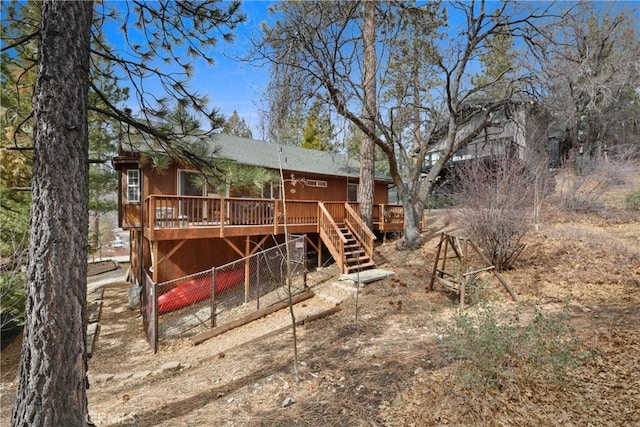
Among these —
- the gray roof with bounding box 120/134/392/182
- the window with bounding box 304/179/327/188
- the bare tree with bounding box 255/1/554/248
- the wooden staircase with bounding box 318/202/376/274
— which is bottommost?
the wooden staircase with bounding box 318/202/376/274

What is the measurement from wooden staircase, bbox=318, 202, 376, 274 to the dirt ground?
3.23 ft

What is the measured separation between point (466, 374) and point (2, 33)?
22.0 ft

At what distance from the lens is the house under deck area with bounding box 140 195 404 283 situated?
8.14m

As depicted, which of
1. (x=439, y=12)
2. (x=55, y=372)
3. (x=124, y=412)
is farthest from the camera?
(x=439, y=12)

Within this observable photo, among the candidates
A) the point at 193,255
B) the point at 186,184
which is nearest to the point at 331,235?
the point at 193,255

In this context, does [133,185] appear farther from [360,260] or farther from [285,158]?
[360,260]

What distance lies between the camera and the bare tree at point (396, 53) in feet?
26.0

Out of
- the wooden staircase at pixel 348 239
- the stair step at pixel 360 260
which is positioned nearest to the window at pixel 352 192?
the wooden staircase at pixel 348 239

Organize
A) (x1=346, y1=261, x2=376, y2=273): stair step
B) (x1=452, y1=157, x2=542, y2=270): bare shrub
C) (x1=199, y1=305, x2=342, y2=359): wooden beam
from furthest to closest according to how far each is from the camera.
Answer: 1. (x1=346, y1=261, x2=376, y2=273): stair step
2. (x1=452, y1=157, x2=542, y2=270): bare shrub
3. (x1=199, y1=305, x2=342, y2=359): wooden beam

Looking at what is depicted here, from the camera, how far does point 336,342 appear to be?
495 centimetres

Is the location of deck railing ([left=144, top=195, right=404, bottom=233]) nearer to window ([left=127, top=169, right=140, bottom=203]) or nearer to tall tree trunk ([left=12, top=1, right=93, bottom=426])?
window ([left=127, top=169, right=140, bottom=203])

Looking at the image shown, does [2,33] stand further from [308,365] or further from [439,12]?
[439,12]

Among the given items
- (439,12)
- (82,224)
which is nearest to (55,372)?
(82,224)

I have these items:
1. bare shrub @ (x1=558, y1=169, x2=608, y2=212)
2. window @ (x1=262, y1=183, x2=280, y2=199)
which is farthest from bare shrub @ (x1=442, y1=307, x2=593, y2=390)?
bare shrub @ (x1=558, y1=169, x2=608, y2=212)
